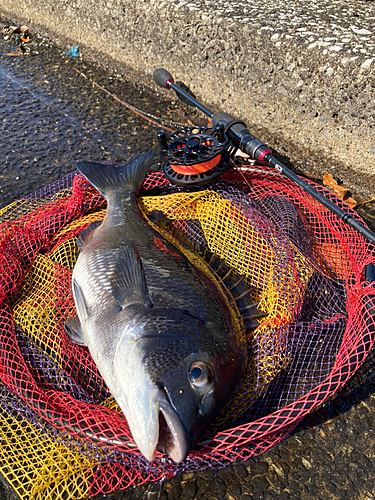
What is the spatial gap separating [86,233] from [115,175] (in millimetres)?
591

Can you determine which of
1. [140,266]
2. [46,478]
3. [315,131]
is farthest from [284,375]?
[315,131]

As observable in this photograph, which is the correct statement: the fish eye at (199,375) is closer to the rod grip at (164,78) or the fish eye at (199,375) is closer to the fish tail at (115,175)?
the fish tail at (115,175)

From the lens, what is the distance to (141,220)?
301 centimetres

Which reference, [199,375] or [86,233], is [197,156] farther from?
[199,375]

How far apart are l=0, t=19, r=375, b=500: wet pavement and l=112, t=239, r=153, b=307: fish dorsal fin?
1120 millimetres

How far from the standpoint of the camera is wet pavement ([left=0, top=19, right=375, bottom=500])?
2268 mm

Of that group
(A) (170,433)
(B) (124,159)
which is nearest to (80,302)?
(A) (170,433)

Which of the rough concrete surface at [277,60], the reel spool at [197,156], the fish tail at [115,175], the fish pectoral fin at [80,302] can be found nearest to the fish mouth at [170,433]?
the fish pectoral fin at [80,302]

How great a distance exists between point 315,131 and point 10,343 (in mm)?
3660

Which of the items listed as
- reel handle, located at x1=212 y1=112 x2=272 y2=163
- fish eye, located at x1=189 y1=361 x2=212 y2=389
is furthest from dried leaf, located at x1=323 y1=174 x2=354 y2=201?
fish eye, located at x1=189 y1=361 x2=212 y2=389

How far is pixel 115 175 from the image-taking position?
→ 3.39 metres

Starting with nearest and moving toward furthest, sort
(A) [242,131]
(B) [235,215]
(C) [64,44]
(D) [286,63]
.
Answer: (B) [235,215] < (A) [242,131] < (D) [286,63] < (C) [64,44]

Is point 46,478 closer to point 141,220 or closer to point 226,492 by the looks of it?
point 226,492

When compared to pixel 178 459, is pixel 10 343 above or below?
below
